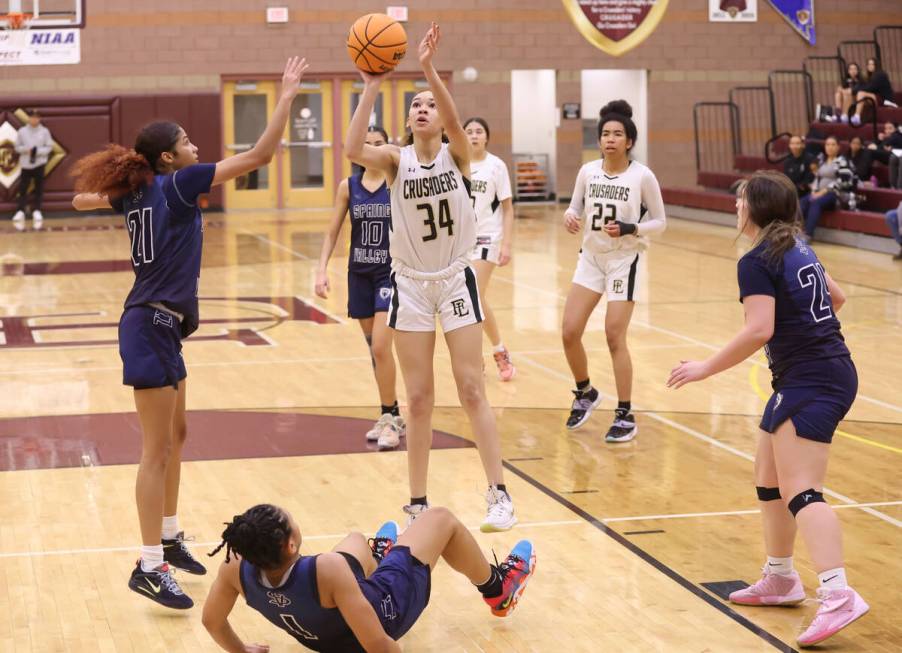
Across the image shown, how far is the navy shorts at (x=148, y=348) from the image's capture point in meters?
4.84

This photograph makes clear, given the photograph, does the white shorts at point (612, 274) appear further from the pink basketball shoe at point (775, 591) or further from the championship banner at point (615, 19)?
the championship banner at point (615, 19)

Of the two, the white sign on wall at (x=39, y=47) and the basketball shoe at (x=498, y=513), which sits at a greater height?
the white sign on wall at (x=39, y=47)

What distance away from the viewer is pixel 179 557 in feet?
17.2

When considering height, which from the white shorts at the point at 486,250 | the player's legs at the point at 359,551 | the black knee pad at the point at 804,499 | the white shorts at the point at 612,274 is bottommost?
the player's legs at the point at 359,551

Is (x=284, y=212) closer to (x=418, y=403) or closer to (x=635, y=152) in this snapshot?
(x=635, y=152)

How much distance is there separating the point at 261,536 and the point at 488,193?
17.8 ft

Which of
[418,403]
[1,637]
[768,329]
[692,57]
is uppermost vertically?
[692,57]

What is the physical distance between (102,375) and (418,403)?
4304 mm

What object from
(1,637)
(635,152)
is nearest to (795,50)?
(635,152)

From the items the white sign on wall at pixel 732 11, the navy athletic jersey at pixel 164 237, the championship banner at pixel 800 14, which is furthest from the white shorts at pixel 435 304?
the championship banner at pixel 800 14

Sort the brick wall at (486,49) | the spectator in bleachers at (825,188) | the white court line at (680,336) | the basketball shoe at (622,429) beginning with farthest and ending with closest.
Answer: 1. the brick wall at (486,49)
2. the spectator in bleachers at (825,188)
3. the white court line at (680,336)
4. the basketball shoe at (622,429)

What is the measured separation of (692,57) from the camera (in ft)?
78.4

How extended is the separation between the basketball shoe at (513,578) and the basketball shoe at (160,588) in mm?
1089

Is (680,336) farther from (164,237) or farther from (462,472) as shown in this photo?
(164,237)
